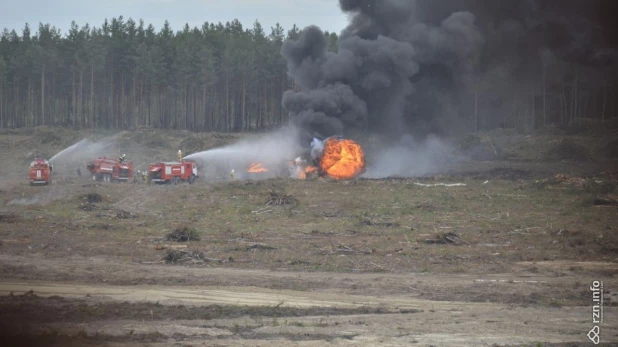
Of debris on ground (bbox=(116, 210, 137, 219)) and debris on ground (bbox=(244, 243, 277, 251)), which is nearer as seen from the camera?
debris on ground (bbox=(244, 243, 277, 251))

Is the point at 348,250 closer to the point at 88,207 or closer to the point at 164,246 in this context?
the point at 164,246

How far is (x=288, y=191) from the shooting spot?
39094 mm

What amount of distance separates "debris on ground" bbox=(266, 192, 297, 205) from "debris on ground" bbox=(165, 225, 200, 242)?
884cm

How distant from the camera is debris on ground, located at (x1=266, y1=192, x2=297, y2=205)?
1409 inches

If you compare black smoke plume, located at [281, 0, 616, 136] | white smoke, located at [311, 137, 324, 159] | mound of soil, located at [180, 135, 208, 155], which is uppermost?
black smoke plume, located at [281, 0, 616, 136]

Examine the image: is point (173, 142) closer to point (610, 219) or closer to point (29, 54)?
point (29, 54)

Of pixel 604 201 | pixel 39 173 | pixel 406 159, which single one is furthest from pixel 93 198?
pixel 406 159

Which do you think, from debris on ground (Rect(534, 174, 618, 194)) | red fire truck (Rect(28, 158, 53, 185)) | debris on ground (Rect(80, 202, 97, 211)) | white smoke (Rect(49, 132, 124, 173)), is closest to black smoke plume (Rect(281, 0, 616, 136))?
debris on ground (Rect(534, 174, 618, 194))

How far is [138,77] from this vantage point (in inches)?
3605

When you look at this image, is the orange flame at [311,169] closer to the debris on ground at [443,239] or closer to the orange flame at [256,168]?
the orange flame at [256,168]

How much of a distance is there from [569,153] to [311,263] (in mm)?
40819

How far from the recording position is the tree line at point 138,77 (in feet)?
289

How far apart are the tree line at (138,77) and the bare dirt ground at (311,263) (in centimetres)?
4677

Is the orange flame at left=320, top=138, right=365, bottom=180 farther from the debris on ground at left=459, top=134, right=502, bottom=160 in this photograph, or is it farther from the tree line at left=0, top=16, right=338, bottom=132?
the tree line at left=0, top=16, right=338, bottom=132
